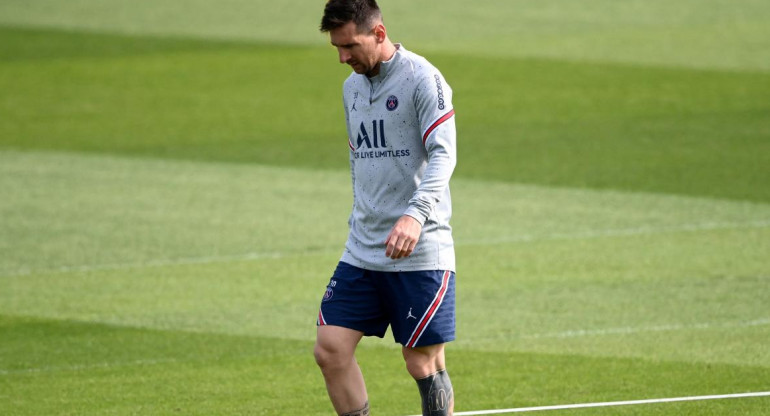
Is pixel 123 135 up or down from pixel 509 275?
up

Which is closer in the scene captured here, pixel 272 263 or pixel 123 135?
pixel 272 263

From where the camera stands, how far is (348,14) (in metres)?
6.79

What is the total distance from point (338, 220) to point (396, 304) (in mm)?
8168

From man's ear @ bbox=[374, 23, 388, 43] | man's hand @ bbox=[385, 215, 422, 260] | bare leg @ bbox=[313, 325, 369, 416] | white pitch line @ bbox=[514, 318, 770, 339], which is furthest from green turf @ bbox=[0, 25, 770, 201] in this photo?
man's hand @ bbox=[385, 215, 422, 260]

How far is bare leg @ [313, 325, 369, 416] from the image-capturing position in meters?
7.03

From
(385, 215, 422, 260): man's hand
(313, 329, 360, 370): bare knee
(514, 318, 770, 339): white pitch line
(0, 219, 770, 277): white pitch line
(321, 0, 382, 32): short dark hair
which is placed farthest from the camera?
(0, 219, 770, 277): white pitch line

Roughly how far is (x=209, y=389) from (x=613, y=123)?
13090mm

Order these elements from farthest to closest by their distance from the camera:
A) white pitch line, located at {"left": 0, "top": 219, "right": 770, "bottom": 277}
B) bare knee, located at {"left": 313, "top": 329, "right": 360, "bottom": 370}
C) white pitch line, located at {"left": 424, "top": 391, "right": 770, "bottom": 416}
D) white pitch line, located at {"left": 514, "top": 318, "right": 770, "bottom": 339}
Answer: white pitch line, located at {"left": 0, "top": 219, "right": 770, "bottom": 277}
white pitch line, located at {"left": 514, "top": 318, "right": 770, "bottom": 339}
white pitch line, located at {"left": 424, "top": 391, "right": 770, "bottom": 416}
bare knee, located at {"left": 313, "top": 329, "right": 360, "bottom": 370}

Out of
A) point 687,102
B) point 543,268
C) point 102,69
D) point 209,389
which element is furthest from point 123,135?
point 209,389

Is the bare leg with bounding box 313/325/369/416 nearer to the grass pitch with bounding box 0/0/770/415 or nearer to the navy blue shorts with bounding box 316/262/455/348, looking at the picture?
the navy blue shorts with bounding box 316/262/455/348

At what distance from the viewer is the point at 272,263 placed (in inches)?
518

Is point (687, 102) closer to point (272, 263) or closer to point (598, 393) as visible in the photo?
point (272, 263)

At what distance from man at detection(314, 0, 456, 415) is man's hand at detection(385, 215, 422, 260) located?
0.16m

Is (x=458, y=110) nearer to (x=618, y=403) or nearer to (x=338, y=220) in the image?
(x=338, y=220)
